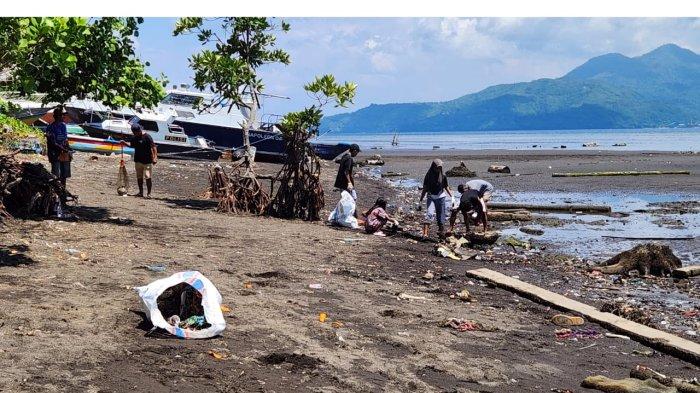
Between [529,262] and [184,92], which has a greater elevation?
[184,92]

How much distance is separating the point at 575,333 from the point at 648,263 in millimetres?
4816

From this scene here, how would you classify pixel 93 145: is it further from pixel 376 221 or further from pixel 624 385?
pixel 624 385

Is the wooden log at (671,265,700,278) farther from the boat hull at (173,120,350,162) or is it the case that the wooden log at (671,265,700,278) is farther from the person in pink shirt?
the boat hull at (173,120,350,162)

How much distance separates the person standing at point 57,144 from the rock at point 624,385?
35.1 ft

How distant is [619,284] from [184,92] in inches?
1292

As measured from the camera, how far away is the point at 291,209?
18156 mm

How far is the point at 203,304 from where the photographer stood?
24.2ft

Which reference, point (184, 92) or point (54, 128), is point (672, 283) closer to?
point (54, 128)

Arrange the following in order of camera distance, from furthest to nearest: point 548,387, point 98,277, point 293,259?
point 293,259
point 98,277
point 548,387

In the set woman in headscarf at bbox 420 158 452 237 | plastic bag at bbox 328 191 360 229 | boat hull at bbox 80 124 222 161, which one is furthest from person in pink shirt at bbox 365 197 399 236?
boat hull at bbox 80 124 222 161

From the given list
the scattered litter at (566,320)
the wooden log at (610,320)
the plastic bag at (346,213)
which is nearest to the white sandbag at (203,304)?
the scattered litter at (566,320)

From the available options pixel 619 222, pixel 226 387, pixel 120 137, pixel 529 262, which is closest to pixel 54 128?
pixel 529 262

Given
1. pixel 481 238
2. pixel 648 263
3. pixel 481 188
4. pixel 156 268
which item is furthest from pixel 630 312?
pixel 481 188

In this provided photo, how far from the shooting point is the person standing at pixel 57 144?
Answer: 1472cm
